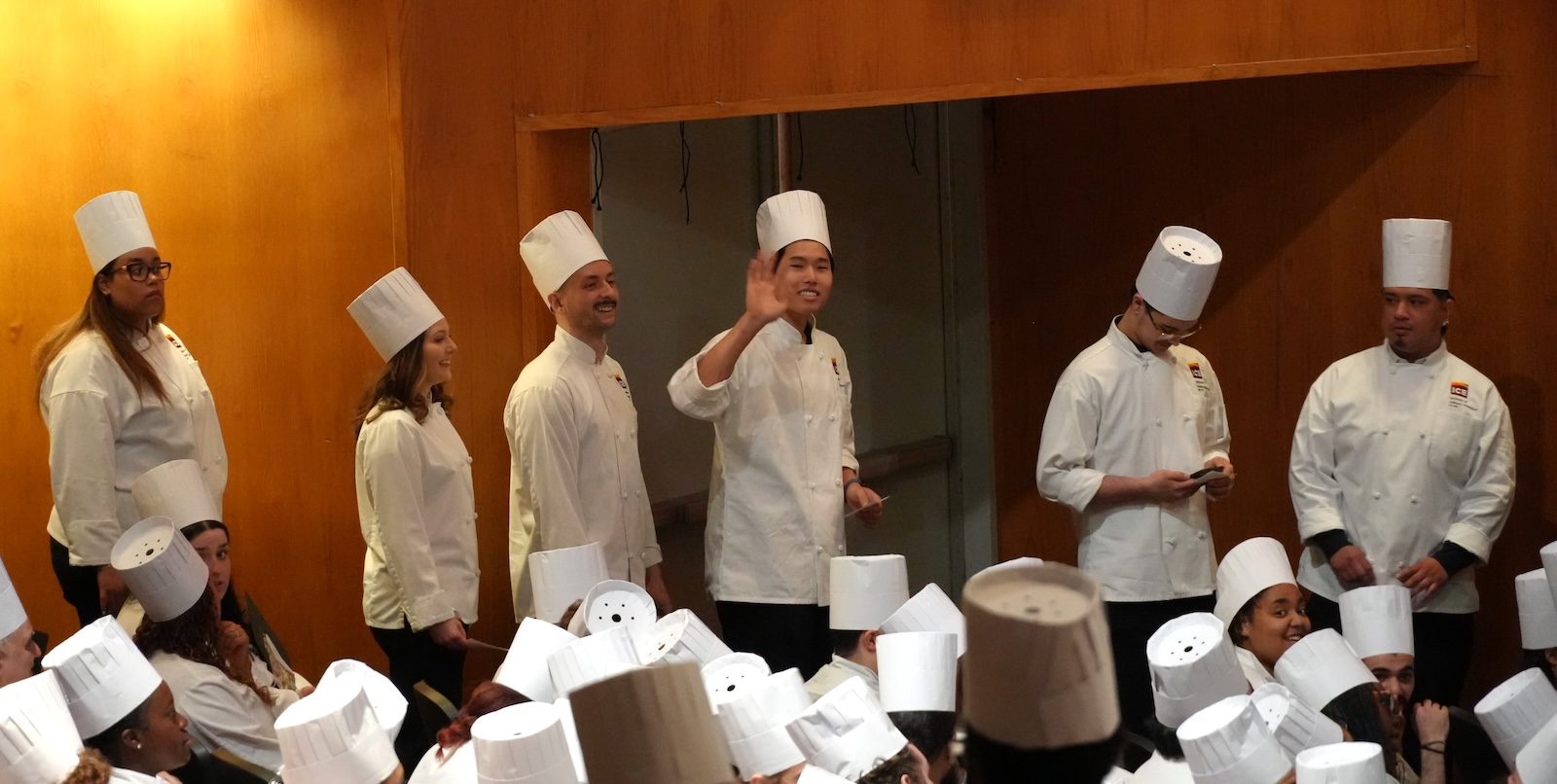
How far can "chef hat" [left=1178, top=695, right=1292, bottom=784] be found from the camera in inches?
95.3

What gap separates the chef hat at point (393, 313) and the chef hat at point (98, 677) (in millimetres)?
1342

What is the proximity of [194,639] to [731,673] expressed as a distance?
3.83 ft

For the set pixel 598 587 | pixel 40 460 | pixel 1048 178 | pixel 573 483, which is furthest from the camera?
pixel 1048 178

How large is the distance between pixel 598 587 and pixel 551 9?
187 centimetres

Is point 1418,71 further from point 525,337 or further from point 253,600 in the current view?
point 253,600

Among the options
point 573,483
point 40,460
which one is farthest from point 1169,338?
point 40,460

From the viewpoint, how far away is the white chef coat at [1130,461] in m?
3.94

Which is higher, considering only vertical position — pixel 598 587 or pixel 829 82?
pixel 829 82

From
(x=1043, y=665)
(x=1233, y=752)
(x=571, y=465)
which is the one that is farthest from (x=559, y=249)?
(x=1043, y=665)

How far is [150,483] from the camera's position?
350cm

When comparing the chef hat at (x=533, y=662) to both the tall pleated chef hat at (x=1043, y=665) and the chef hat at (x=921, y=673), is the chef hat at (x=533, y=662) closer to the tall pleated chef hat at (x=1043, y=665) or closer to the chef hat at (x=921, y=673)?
the chef hat at (x=921, y=673)

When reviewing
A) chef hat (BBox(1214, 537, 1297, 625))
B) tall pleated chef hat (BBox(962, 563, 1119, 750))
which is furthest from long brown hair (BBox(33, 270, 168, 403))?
tall pleated chef hat (BBox(962, 563, 1119, 750))

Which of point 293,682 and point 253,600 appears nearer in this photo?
point 293,682

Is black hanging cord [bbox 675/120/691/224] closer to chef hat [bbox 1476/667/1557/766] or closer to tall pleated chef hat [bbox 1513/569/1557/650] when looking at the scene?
tall pleated chef hat [bbox 1513/569/1557/650]
